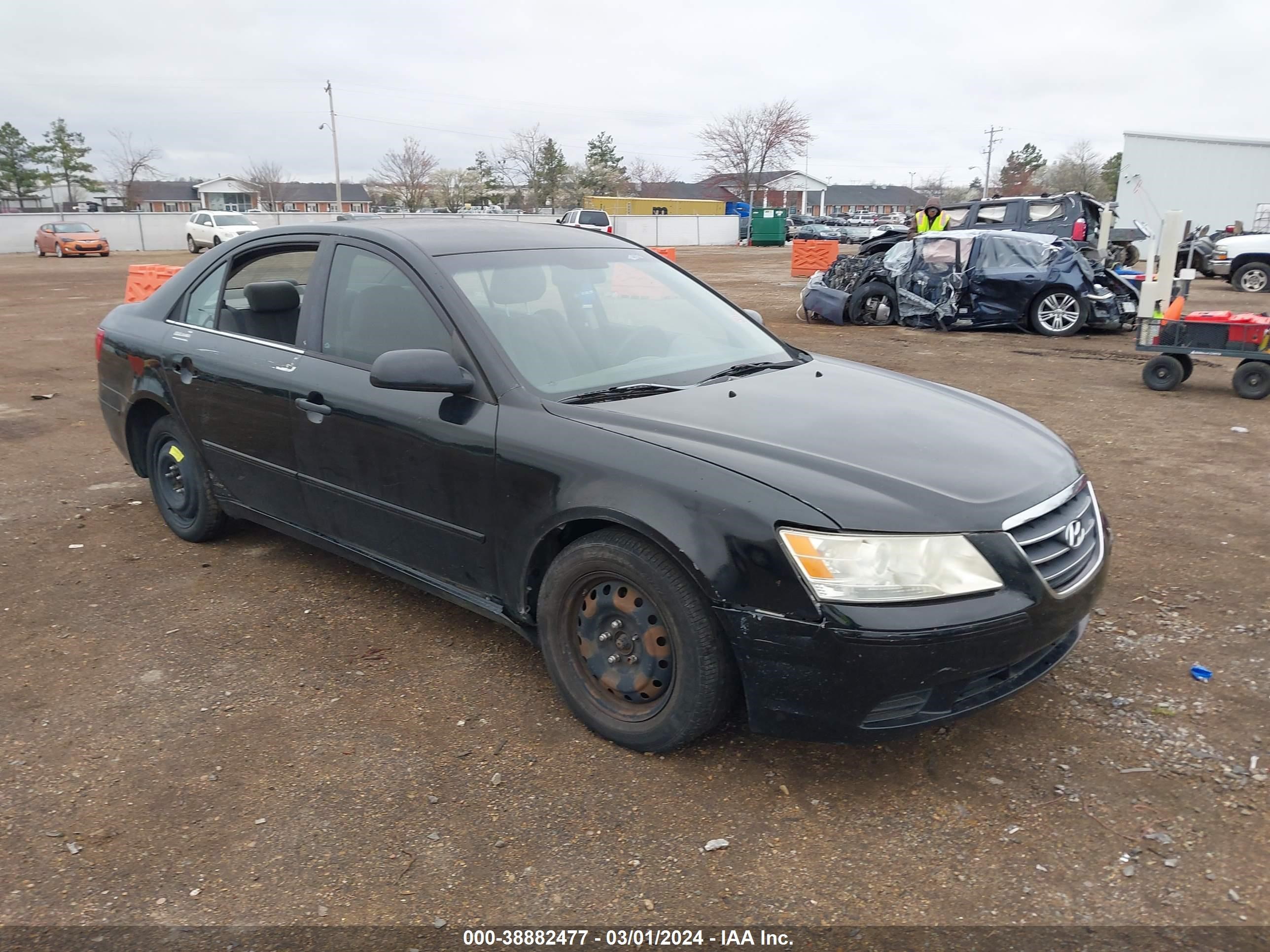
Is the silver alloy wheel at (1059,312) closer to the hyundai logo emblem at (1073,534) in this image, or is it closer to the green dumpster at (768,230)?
the hyundai logo emblem at (1073,534)

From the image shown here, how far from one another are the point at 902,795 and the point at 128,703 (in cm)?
269

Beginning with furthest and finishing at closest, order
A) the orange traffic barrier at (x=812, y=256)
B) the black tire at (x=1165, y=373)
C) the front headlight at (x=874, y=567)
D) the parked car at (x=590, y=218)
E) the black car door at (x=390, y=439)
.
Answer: the parked car at (x=590, y=218) < the orange traffic barrier at (x=812, y=256) < the black tire at (x=1165, y=373) < the black car door at (x=390, y=439) < the front headlight at (x=874, y=567)

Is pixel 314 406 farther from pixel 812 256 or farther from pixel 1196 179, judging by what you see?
pixel 1196 179

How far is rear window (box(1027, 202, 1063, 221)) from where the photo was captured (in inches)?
623

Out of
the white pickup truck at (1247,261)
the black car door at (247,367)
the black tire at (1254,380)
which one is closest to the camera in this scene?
the black car door at (247,367)

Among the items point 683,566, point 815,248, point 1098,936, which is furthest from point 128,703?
point 815,248

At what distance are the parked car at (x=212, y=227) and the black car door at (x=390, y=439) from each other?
30792 millimetres

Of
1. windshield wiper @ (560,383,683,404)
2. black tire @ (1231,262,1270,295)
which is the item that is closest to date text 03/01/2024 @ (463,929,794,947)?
windshield wiper @ (560,383,683,404)

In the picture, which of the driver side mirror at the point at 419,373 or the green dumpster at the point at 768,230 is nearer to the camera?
the driver side mirror at the point at 419,373

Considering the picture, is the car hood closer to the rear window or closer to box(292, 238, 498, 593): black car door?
box(292, 238, 498, 593): black car door

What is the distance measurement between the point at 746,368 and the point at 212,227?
33.9 m

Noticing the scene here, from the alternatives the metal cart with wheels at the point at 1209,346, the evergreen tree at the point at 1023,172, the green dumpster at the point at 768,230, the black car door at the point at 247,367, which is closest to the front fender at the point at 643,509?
the black car door at the point at 247,367

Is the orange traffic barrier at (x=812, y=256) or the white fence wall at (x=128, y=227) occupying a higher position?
the white fence wall at (x=128, y=227)

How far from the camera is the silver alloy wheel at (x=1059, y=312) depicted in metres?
12.9
